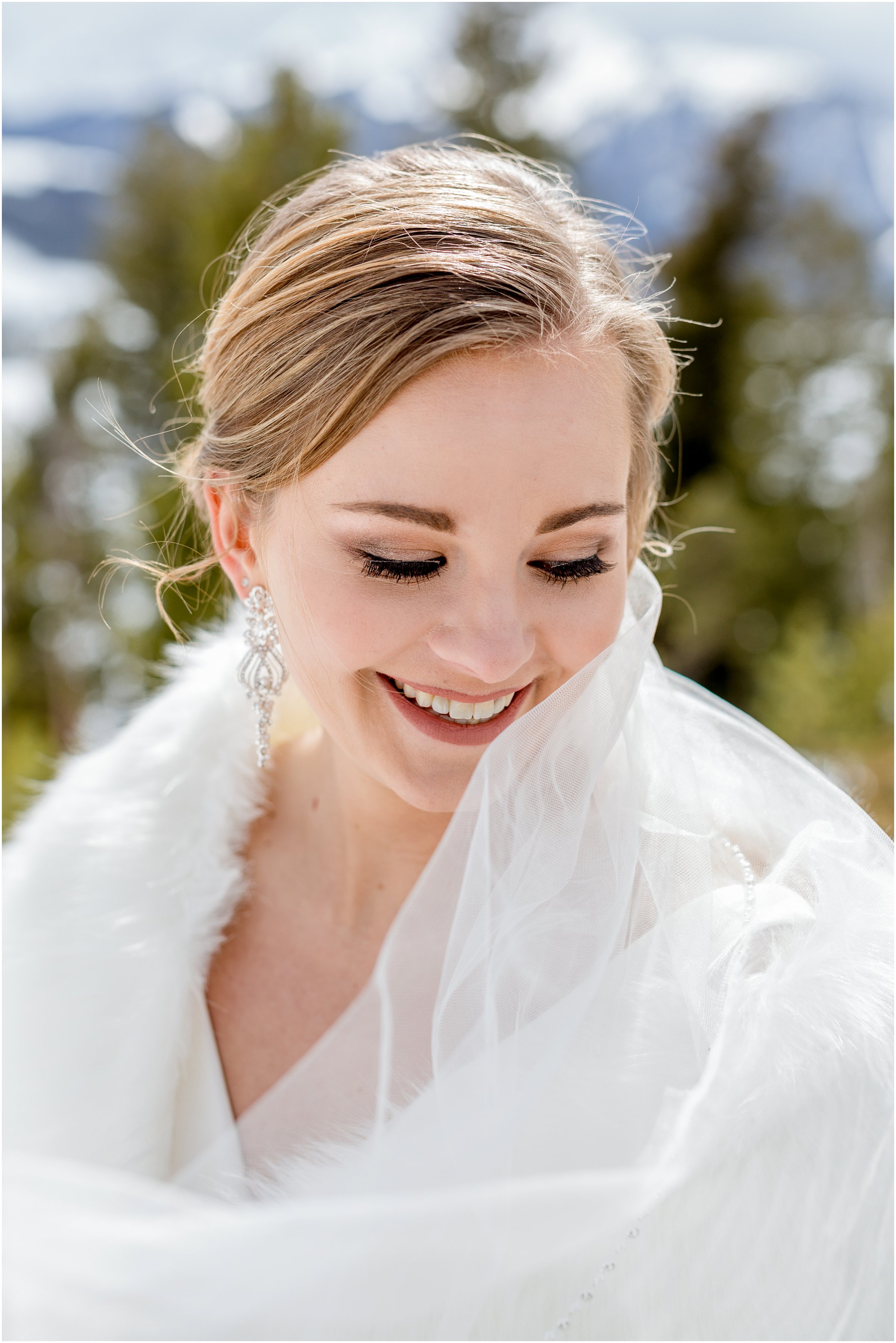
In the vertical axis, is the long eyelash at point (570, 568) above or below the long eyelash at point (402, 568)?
above

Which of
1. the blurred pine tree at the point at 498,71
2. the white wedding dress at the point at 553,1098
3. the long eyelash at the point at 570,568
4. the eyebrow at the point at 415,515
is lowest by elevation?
the white wedding dress at the point at 553,1098

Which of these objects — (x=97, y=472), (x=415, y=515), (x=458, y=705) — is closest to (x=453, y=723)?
(x=458, y=705)

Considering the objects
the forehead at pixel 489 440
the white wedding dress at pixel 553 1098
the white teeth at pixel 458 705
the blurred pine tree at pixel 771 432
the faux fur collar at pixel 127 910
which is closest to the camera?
the white wedding dress at pixel 553 1098

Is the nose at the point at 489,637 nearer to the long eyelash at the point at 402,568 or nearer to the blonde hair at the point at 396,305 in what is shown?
the long eyelash at the point at 402,568

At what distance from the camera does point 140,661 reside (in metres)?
6.10

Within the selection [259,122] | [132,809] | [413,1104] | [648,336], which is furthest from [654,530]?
[259,122]

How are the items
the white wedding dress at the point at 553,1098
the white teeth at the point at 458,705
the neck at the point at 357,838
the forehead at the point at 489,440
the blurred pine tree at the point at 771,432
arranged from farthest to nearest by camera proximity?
the blurred pine tree at the point at 771,432 → the neck at the point at 357,838 → the white teeth at the point at 458,705 → the forehead at the point at 489,440 → the white wedding dress at the point at 553,1098

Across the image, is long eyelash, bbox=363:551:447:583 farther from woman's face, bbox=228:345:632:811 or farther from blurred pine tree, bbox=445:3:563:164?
blurred pine tree, bbox=445:3:563:164

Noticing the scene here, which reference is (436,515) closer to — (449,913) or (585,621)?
(585,621)

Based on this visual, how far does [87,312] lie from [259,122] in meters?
2.14

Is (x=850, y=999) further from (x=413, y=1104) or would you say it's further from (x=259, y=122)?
(x=259, y=122)

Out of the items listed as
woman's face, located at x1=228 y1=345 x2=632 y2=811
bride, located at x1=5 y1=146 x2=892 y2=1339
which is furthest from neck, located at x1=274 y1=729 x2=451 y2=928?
woman's face, located at x1=228 y1=345 x2=632 y2=811

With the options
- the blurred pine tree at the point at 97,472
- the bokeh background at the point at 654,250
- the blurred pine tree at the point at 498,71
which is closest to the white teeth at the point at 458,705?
the bokeh background at the point at 654,250

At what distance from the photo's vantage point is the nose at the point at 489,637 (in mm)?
1069
